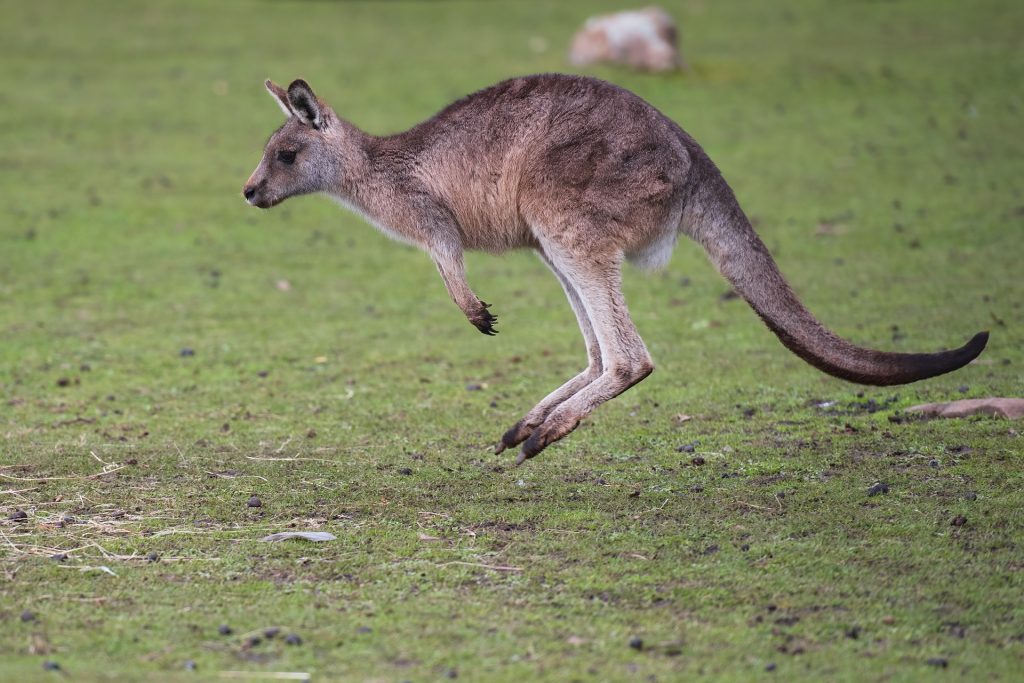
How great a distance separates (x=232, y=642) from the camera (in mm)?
3893

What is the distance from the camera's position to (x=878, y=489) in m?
5.21

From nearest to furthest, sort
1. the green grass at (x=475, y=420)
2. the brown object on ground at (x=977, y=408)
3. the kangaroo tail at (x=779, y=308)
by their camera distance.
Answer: the green grass at (x=475, y=420) → the kangaroo tail at (x=779, y=308) → the brown object on ground at (x=977, y=408)

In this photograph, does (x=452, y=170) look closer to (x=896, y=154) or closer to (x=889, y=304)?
(x=889, y=304)

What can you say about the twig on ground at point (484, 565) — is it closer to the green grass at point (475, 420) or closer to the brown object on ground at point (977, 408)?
the green grass at point (475, 420)

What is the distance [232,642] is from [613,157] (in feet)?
8.58

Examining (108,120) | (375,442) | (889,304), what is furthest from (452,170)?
(108,120)

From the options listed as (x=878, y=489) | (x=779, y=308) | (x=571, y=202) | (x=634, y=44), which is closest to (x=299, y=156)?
(x=571, y=202)

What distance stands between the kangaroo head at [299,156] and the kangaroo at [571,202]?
10 millimetres

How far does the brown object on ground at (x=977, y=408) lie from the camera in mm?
6000

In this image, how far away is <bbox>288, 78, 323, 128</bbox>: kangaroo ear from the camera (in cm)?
586

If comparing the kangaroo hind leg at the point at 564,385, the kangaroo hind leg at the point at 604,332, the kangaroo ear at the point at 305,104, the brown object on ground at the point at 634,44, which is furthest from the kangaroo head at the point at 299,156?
the brown object on ground at the point at 634,44

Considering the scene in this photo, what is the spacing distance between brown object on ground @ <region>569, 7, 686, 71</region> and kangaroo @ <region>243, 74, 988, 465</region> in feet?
34.7

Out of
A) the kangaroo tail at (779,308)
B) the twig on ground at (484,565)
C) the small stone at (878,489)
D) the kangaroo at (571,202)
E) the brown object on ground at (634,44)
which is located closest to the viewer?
the twig on ground at (484,565)

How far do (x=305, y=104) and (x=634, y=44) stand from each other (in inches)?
425
